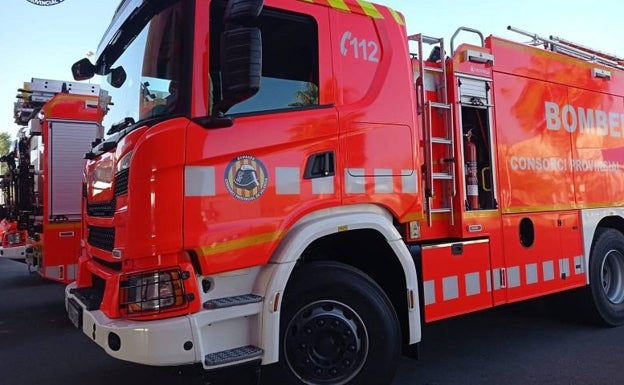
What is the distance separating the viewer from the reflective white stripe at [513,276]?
4617 mm

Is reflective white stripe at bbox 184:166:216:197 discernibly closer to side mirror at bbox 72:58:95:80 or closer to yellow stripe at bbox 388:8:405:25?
yellow stripe at bbox 388:8:405:25

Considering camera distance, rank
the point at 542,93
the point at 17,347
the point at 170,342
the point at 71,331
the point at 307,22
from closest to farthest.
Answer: the point at 170,342
the point at 307,22
the point at 542,93
the point at 17,347
the point at 71,331

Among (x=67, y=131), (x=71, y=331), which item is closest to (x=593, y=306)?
(x=71, y=331)

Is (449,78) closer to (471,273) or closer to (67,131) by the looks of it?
(471,273)

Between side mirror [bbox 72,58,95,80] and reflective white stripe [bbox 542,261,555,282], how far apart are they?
4.38 metres

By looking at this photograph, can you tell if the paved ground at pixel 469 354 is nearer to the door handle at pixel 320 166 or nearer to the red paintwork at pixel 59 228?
the red paintwork at pixel 59 228

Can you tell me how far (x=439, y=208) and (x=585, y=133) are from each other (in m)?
2.34

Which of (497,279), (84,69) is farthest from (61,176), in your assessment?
(497,279)

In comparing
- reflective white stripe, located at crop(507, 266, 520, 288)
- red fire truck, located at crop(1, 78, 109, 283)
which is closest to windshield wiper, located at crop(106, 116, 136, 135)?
reflective white stripe, located at crop(507, 266, 520, 288)

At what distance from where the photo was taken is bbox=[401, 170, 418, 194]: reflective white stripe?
3834 mm

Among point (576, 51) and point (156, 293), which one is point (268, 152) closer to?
point (156, 293)

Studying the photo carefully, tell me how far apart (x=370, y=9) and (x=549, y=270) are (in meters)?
2.97

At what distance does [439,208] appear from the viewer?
434cm

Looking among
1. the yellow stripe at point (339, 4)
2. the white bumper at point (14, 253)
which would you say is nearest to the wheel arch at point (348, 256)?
the yellow stripe at point (339, 4)
